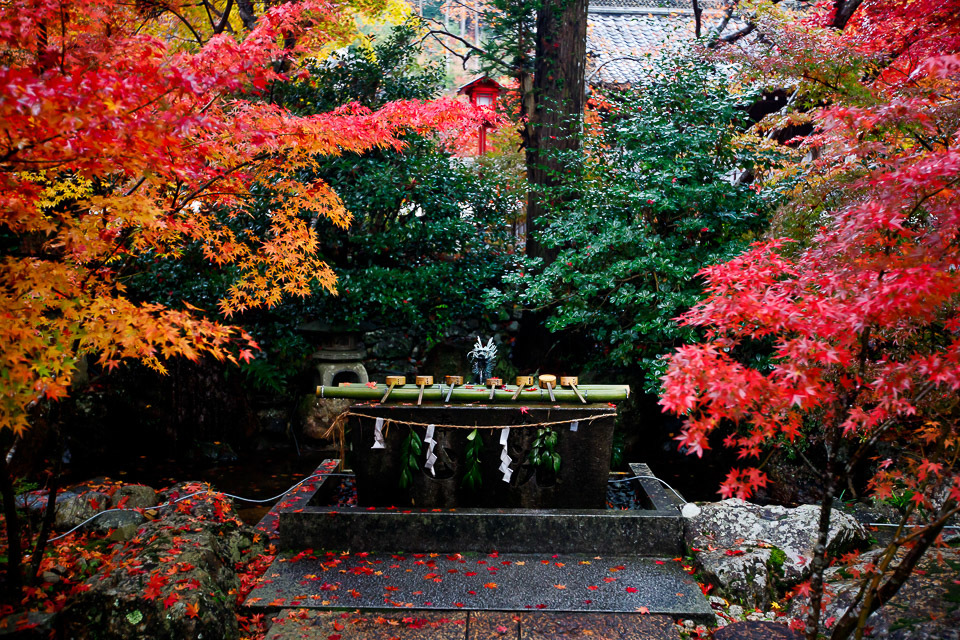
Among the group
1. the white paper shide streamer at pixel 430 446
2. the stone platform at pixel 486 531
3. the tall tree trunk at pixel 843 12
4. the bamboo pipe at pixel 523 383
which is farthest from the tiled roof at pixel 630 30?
the stone platform at pixel 486 531

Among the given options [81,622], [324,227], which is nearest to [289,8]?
[324,227]

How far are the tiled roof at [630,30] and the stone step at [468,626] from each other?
10.0m

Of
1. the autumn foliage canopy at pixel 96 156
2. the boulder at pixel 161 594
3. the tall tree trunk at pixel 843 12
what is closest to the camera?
the autumn foliage canopy at pixel 96 156

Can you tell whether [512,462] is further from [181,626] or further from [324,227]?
[324,227]

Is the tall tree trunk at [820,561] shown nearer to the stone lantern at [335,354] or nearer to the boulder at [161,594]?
the boulder at [161,594]

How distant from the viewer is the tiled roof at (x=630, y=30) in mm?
12648

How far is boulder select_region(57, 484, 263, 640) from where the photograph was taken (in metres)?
3.21

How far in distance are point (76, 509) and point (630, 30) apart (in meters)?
15.2

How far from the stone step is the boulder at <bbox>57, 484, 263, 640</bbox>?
1.43 feet

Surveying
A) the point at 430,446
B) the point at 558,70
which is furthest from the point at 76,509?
the point at 558,70

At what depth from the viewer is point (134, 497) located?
18.5ft

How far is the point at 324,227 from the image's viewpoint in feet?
28.5

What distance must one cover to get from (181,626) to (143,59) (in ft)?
10.5

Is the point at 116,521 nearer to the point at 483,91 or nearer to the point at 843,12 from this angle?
the point at 483,91
